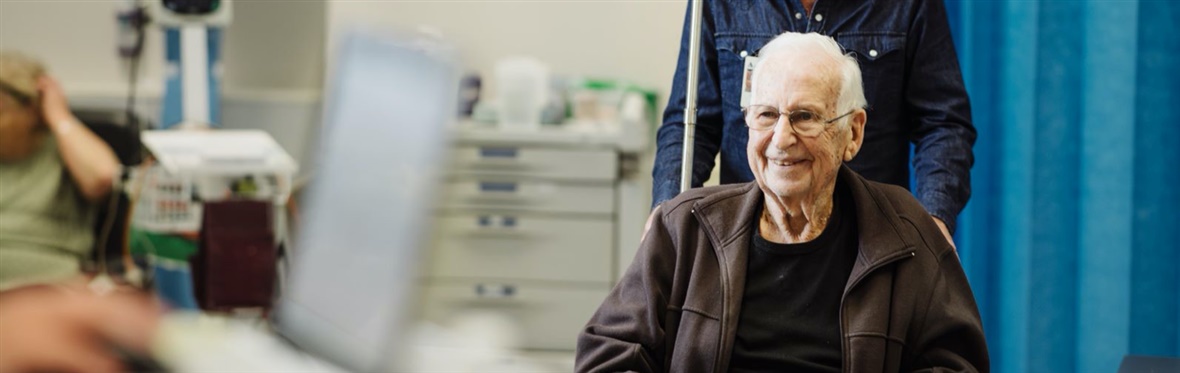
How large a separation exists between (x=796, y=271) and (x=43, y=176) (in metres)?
1.10

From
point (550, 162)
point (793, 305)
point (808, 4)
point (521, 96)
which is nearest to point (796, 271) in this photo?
point (793, 305)

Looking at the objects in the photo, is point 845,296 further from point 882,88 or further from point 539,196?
point 539,196

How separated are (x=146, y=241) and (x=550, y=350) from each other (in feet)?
10.4

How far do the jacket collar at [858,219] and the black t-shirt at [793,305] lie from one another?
0.03m

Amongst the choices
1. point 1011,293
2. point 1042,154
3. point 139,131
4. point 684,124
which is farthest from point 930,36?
point 139,131

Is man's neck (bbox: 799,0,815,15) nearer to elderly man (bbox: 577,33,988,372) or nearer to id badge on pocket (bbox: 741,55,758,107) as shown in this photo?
id badge on pocket (bbox: 741,55,758,107)

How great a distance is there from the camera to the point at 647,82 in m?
4.47

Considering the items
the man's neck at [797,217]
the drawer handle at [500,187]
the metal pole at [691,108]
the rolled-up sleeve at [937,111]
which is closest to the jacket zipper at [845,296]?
the man's neck at [797,217]

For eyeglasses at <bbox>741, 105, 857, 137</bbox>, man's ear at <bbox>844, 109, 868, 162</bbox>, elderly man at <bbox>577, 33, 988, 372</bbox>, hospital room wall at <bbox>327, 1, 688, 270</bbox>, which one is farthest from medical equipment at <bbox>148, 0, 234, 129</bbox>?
hospital room wall at <bbox>327, 1, 688, 270</bbox>

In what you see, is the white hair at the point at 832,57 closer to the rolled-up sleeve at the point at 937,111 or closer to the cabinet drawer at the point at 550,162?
the rolled-up sleeve at the point at 937,111

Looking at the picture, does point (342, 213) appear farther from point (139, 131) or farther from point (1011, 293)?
point (1011, 293)

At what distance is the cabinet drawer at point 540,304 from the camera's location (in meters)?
3.93

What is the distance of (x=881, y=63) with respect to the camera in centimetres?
221

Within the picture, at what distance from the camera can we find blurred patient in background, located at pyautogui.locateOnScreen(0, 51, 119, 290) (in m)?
0.90
